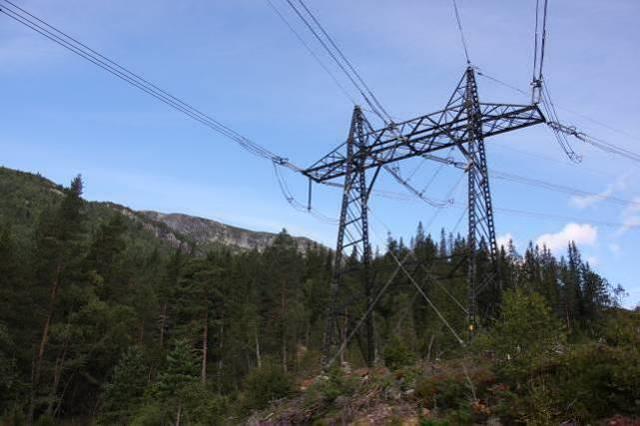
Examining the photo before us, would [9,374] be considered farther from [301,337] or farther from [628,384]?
[301,337]

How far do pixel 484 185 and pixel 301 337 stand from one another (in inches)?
1973

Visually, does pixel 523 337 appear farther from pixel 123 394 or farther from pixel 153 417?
pixel 123 394

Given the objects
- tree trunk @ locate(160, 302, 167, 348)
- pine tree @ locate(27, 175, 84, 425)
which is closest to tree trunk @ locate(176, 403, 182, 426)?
pine tree @ locate(27, 175, 84, 425)

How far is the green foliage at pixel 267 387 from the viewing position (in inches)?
582

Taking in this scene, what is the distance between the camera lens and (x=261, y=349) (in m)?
49.8

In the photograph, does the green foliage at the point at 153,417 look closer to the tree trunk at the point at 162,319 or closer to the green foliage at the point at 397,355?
the green foliage at the point at 397,355

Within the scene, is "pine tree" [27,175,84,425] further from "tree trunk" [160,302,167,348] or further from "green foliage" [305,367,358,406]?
"green foliage" [305,367,358,406]

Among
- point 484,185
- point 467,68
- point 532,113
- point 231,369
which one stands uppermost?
point 467,68

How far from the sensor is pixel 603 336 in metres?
11.7

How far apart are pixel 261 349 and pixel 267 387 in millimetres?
36139

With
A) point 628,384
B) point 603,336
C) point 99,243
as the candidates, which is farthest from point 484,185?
point 99,243

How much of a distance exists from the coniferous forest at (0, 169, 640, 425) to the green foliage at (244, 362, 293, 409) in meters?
0.05

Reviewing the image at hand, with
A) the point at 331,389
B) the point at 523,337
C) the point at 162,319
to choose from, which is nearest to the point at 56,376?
the point at 162,319

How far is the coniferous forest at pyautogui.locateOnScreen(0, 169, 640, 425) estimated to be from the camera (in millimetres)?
9727
